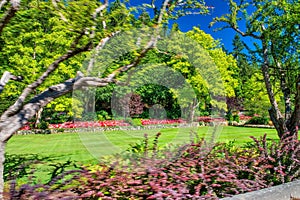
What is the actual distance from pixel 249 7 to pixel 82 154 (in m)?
6.77

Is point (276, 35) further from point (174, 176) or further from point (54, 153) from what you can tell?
point (54, 153)

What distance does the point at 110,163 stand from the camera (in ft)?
11.8

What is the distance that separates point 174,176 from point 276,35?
6.10m

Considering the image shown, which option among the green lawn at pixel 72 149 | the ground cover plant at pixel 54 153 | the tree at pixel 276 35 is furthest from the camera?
the tree at pixel 276 35

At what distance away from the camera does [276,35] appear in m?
7.88

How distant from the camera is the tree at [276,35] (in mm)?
7422

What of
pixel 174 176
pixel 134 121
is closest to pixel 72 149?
pixel 134 121

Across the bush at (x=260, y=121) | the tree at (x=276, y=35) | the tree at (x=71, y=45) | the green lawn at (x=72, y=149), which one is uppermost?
the tree at (x=276, y=35)

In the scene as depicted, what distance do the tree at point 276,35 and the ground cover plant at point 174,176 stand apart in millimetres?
3308

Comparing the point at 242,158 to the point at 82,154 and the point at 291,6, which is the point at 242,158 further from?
the point at 82,154

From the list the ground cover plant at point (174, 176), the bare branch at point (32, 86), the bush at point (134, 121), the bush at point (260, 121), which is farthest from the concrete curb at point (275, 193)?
the bush at point (260, 121)

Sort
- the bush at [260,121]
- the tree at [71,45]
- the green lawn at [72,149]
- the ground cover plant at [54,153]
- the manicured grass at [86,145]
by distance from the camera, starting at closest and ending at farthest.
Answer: the tree at [71,45] → the ground cover plant at [54,153] → the green lawn at [72,149] → the manicured grass at [86,145] → the bush at [260,121]

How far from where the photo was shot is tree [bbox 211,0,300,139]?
742cm

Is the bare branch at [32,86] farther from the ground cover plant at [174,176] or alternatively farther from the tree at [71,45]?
the ground cover plant at [174,176]
